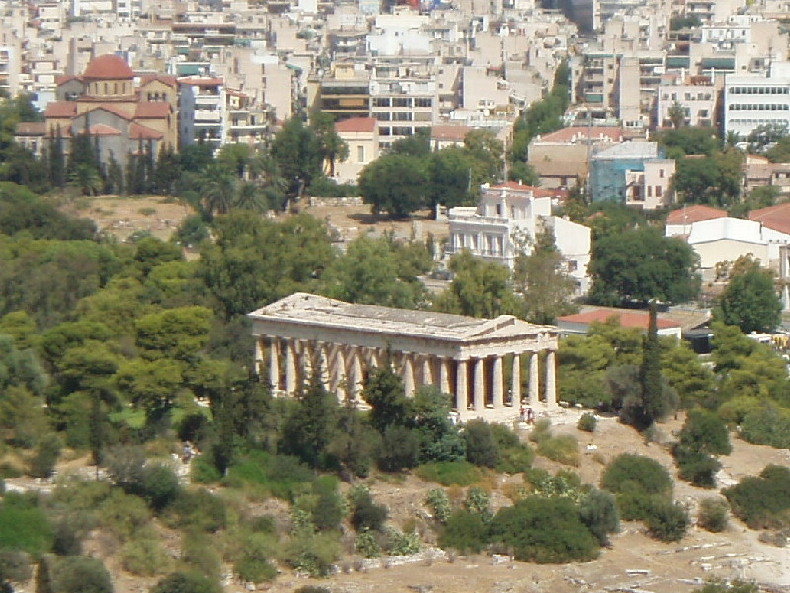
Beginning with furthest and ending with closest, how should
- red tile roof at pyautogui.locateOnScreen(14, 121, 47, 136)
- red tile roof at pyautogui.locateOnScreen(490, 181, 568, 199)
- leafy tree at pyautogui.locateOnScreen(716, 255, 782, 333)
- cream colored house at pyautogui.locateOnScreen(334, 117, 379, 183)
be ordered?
cream colored house at pyautogui.locateOnScreen(334, 117, 379, 183)
red tile roof at pyautogui.locateOnScreen(14, 121, 47, 136)
red tile roof at pyautogui.locateOnScreen(490, 181, 568, 199)
leafy tree at pyautogui.locateOnScreen(716, 255, 782, 333)

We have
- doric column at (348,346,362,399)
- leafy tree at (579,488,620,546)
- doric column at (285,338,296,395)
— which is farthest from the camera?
doric column at (285,338,296,395)

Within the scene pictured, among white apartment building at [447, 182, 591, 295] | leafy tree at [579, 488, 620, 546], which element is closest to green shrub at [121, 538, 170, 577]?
leafy tree at [579, 488, 620, 546]

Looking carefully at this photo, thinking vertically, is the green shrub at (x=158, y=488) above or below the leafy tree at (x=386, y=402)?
below

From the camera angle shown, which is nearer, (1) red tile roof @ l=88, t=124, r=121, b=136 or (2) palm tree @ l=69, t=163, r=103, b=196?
(2) palm tree @ l=69, t=163, r=103, b=196

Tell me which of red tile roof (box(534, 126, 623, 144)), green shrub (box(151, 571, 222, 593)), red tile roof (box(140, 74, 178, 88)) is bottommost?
green shrub (box(151, 571, 222, 593))

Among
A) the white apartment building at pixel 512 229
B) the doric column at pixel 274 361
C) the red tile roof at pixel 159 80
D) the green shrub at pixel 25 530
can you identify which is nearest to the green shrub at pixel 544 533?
the green shrub at pixel 25 530

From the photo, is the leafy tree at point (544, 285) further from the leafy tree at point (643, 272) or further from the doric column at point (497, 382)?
the doric column at point (497, 382)

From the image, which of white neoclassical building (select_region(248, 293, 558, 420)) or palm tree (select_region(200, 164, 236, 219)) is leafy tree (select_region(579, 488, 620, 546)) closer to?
white neoclassical building (select_region(248, 293, 558, 420))

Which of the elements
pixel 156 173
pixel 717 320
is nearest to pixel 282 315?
pixel 717 320
